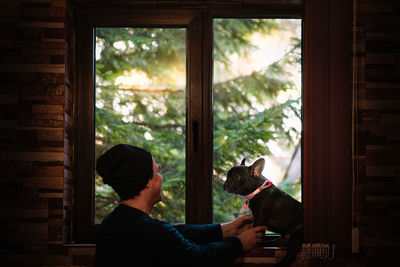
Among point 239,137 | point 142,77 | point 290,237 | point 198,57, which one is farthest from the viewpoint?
point 142,77

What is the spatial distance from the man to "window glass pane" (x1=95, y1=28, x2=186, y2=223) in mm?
2155

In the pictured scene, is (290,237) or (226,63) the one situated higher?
(226,63)

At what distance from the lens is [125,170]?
5.99ft

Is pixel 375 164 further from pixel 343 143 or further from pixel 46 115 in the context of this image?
pixel 46 115

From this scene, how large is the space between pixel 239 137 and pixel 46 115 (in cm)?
171

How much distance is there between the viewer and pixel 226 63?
4660mm

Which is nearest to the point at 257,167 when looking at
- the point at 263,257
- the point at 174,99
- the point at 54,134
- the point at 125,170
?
the point at 263,257

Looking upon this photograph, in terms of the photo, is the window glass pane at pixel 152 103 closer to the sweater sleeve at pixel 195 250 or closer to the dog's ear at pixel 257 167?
the dog's ear at pixel 257 167

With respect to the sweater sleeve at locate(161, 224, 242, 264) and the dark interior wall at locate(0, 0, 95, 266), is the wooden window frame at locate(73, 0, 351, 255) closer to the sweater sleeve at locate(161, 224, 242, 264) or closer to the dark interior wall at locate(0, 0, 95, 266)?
the dark interior wall at locate(0, 0, 95, 266)

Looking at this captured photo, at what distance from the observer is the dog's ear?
2.30m

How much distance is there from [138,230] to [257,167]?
784mm

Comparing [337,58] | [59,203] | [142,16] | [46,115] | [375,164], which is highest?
[142,16]

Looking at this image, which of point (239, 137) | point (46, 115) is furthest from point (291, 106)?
point (46, 115)

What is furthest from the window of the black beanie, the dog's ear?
the black beanie
